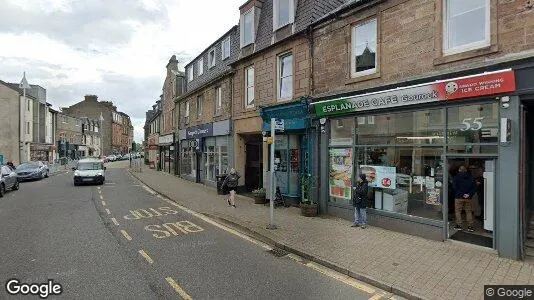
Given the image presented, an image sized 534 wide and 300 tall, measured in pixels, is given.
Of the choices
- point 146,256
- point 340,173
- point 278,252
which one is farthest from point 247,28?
point 146,256

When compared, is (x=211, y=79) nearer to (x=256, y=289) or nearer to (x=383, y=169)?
(x=383, y=169)

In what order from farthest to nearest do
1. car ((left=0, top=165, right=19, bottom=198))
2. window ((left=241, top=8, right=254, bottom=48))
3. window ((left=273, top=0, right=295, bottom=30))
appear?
car ((left=0, top=165, right=19, bottom=198)) → window ((left=241, top=8, right=254, bottom=48)) → window ((left=273, top=0, right=295, bottom=30))

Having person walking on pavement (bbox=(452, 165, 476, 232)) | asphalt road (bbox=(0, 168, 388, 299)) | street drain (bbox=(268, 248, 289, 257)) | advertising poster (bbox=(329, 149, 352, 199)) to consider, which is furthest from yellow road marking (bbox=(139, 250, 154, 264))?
person walking on pavement (bbox=(452, 165, 476, 232))

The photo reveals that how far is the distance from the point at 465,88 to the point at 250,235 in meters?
6.35

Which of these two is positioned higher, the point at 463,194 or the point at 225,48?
the point at 225,48

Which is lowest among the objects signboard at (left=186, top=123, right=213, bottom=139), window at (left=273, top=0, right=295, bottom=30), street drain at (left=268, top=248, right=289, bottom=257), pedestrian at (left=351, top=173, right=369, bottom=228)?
street drain at (left=268, top=248, right=289, bottom=257)

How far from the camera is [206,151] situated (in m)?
21.3

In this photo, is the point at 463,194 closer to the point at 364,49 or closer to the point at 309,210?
the point at 309,210

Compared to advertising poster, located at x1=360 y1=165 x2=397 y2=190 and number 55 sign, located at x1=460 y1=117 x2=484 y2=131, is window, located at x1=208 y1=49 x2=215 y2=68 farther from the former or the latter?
number 55 sign, located at x1=460 y1=117 x2=484 y2=131

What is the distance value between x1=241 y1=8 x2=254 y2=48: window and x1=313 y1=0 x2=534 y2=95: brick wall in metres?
5.18

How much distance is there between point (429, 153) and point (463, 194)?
1292 mm

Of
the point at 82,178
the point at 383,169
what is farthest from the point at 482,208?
the point at 82,178

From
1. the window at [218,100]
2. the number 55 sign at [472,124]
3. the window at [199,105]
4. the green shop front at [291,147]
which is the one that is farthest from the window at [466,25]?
the window at [199,105]

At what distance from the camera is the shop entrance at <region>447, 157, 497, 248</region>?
7.86 m
